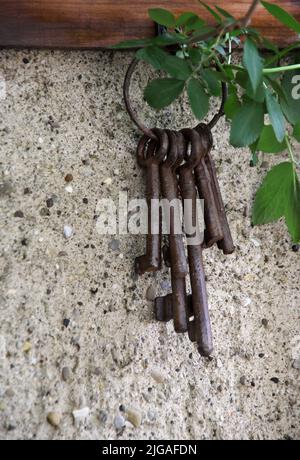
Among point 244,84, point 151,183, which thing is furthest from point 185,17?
point 151,183

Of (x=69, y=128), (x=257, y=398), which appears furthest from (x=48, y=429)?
(x=69, y=128)

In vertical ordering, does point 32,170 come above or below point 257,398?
above

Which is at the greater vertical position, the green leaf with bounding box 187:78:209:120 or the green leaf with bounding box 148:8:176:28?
the green leaf with bounding box 148:8:176:28

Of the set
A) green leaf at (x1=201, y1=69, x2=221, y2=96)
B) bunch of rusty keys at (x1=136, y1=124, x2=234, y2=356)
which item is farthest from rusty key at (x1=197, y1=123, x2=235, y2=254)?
green leaf at (x1=201, y1=69, x2=221, y2=96)

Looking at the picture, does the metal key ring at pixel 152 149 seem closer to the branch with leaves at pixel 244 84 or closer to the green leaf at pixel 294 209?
the branch with leaves at pixel 244 84

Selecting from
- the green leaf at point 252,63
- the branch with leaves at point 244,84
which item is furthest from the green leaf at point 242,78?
the green leaf at point 252,63

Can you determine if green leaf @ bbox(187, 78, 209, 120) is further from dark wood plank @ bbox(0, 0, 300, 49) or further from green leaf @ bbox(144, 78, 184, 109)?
dark wood plank @ bbox(0, 0, 300, 49)

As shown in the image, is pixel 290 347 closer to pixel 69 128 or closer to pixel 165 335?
pixel 165 335
